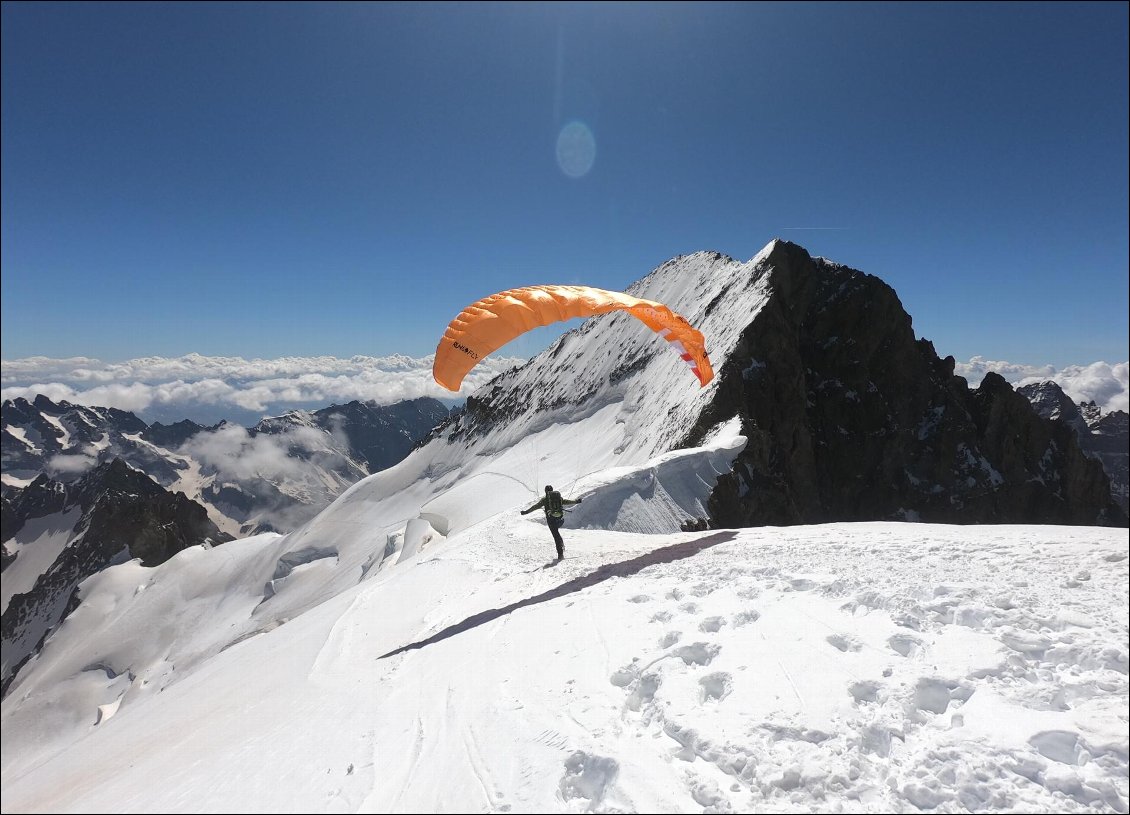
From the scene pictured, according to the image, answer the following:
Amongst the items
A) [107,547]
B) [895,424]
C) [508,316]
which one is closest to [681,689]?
[508,316]

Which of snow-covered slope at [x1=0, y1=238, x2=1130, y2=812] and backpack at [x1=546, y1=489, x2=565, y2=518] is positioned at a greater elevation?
backpack at [x1=546, y1=489, x2=565, y2=518]

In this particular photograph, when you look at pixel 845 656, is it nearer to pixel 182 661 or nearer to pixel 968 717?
pixel 968 717

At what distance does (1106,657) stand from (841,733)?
268 cm

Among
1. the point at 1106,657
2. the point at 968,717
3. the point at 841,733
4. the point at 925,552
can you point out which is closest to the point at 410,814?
the point at 841,733

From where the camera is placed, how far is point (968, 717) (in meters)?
4.58

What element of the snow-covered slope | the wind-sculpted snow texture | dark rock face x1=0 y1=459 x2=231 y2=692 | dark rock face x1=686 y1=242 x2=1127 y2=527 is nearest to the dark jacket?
the snow-covered slope

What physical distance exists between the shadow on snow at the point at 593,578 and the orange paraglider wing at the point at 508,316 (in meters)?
6.21

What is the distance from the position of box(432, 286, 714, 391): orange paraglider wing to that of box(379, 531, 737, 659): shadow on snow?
621 centimetres

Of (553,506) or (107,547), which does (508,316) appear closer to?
(553,506)

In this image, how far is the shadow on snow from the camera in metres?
8.94

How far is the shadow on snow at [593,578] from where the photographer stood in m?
8.94

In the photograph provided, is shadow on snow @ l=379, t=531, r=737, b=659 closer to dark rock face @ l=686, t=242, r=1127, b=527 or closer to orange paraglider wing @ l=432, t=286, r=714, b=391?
orange paraglider wing @ l=432, t=286, r=714, b=391

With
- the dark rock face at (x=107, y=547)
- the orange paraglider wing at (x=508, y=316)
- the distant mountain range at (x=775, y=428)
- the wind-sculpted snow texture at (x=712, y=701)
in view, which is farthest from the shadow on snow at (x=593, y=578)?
the dark rock face at (x=107, y=547)

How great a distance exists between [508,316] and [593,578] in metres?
7.50
